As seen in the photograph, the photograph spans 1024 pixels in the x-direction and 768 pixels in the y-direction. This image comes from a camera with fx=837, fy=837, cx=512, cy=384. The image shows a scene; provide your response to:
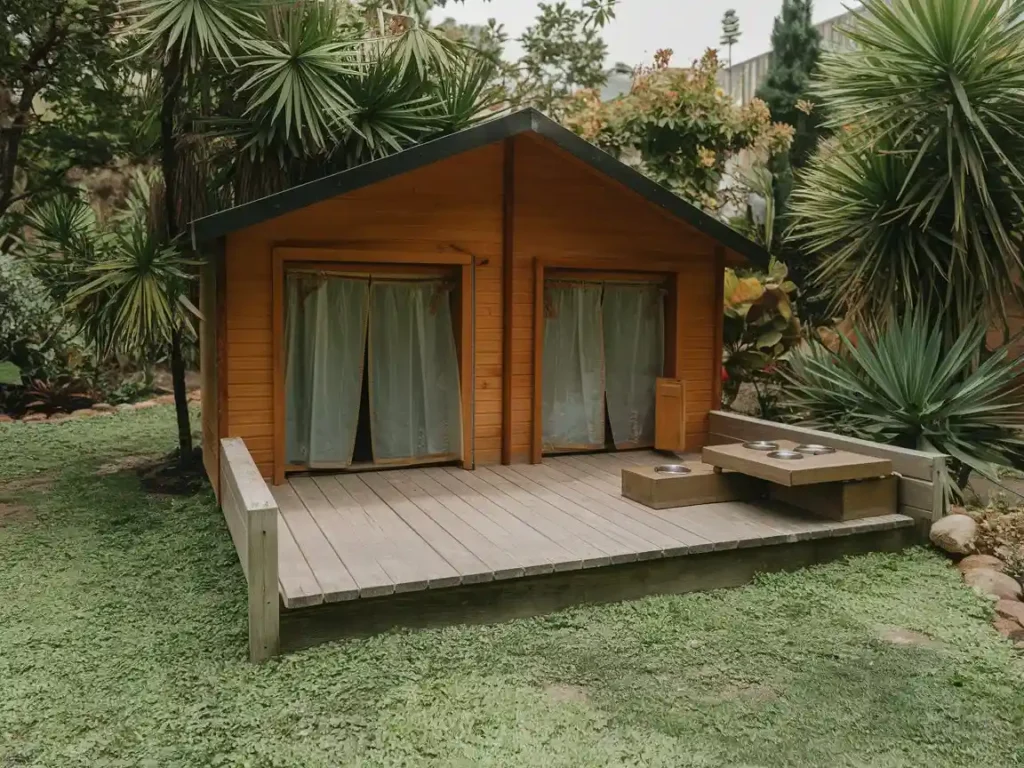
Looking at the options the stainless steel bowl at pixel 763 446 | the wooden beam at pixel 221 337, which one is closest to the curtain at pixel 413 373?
the wooden beam at pixel 221 337

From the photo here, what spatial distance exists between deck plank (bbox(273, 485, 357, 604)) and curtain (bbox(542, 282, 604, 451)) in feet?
8.29

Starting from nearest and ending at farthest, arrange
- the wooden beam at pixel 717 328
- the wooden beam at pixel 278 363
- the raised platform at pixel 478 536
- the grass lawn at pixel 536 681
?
the grass lawn at pixel 536 681
the raised platform at pixel 478 536
the wooden beam at pixel 278 363
the wooden beam at pixel 717 328

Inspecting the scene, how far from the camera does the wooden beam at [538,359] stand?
719 centimetres

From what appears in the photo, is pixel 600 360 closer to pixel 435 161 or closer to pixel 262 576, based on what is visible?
pixel 435 161

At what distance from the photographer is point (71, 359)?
1291 centimetres

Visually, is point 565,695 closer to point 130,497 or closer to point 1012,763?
point 1012,763

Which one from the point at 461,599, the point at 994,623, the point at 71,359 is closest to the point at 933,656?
the point at 994,623

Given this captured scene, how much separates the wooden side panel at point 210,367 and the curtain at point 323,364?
0.58 m

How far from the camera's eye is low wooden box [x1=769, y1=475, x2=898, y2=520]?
5574 mm

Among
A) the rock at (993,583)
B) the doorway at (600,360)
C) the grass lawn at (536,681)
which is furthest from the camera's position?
the doorway at (600,360)

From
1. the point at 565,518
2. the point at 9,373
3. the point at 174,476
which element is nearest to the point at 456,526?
the point at 565,518

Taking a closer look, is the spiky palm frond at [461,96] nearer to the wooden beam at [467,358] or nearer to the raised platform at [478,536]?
the wooden beam at [467,358]

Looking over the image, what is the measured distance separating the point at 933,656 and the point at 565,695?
6.14ft

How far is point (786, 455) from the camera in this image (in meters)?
5.77
